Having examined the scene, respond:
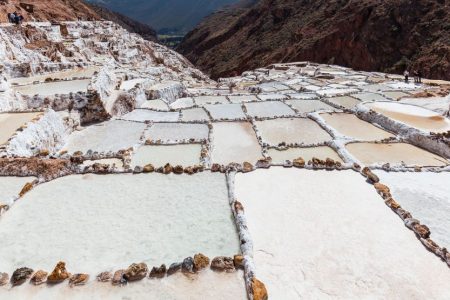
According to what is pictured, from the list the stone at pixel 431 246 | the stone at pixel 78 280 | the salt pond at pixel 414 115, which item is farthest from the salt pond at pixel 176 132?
the stone at pixel 431 246

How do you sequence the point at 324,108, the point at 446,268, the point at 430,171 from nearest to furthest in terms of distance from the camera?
1. the point at 446,268
2. the point at 430,171
3. the point at 324,108

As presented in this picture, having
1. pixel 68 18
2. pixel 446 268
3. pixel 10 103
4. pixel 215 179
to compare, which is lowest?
pixel 446 268

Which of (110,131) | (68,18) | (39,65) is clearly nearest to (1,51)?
(39,65)

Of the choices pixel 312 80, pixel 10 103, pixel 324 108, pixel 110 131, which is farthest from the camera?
pixel 312 80

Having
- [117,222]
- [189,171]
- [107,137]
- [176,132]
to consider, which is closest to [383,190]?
[189,171]

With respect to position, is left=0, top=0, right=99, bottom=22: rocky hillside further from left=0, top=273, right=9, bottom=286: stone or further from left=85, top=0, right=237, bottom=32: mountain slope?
left=85, top=0, right=237, bottom=32: mountain slope

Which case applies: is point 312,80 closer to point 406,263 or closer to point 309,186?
point 309,186

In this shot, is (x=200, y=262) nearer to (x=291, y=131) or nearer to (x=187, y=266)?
(x=187, y=266)

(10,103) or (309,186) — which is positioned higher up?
(10,103)
